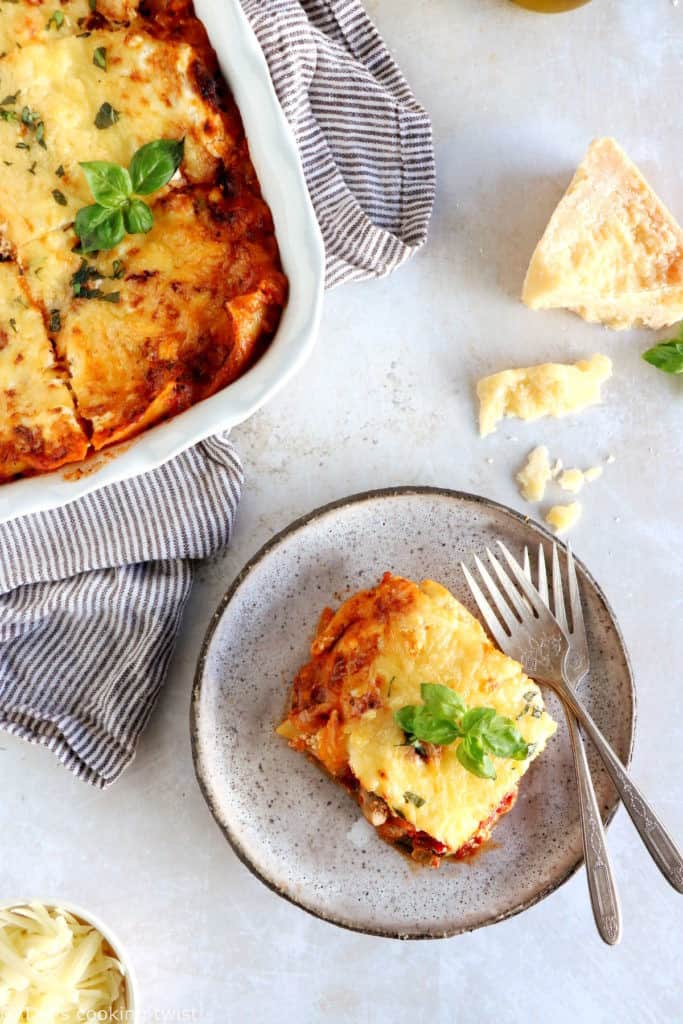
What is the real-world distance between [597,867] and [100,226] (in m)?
1.81

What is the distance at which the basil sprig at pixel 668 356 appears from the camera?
2666 millimetres

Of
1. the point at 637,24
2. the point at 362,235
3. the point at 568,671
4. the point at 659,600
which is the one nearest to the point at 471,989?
the point at 568,671

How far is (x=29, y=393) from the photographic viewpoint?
2188 mm

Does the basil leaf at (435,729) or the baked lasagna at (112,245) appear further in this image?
the basil leaf at (435,729)

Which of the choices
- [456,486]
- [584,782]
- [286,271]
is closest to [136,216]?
[286,271]

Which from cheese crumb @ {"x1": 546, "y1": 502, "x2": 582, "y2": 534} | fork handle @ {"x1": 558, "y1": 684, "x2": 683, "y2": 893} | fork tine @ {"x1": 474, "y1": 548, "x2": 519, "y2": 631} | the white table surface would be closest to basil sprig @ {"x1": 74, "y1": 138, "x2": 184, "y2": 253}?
the white table surface

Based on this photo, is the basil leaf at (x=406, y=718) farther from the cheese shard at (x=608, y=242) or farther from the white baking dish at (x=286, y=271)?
the cheese shard at (x=608, y=242)

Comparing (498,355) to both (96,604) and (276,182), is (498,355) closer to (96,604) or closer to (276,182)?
(276,182)

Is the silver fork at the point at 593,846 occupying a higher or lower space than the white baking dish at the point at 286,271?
lower

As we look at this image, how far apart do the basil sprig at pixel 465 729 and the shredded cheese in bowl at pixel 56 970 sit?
0.99 meters

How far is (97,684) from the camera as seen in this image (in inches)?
104

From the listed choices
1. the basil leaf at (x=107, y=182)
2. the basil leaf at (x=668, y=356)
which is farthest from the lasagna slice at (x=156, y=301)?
the basil leaf at (x=668, y=356)

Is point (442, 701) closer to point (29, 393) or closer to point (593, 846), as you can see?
point (593, 846)

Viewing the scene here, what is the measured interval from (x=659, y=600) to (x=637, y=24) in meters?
1.52
